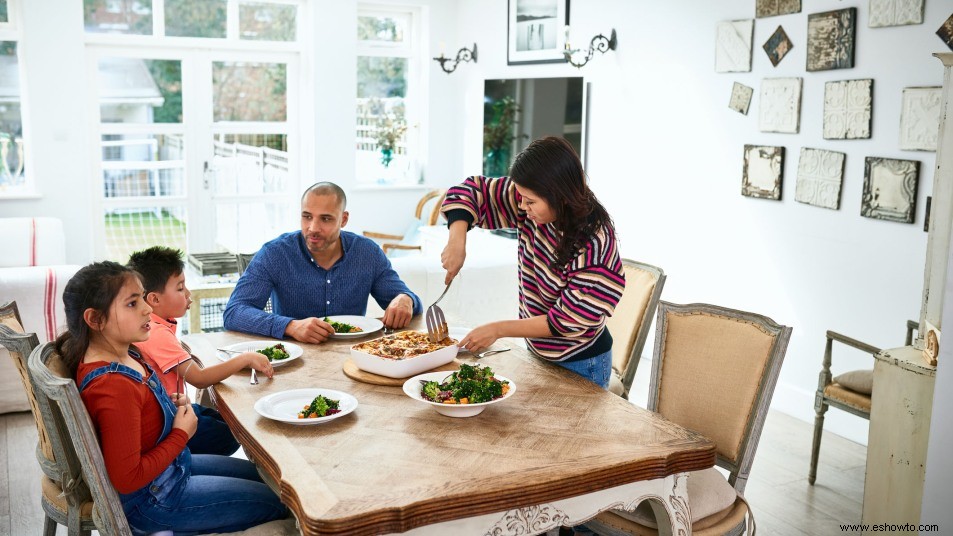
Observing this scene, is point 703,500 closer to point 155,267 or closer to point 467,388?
point 467,388

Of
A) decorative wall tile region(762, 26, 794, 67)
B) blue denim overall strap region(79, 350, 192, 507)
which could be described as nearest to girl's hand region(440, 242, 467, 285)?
blue denim overall strap region(79, 350, 192, 507)

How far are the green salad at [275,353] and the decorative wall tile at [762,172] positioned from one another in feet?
9.57

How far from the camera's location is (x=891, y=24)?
3773 mm

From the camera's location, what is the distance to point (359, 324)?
2.80 meters

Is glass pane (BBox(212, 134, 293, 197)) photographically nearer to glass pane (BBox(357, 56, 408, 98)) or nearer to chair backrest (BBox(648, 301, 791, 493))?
glass pane (BBox(357, 56, 408, 98))

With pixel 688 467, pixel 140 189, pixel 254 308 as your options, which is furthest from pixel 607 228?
pixel 140 189

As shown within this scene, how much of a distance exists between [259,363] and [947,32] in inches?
120

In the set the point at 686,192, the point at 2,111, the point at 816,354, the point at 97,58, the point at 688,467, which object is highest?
the point at 97,58

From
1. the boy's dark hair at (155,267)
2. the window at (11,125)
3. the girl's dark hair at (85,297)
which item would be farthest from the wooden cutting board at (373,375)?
the window at (11,125)

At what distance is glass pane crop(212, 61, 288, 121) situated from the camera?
7.05m

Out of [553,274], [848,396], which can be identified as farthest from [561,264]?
[848,396]

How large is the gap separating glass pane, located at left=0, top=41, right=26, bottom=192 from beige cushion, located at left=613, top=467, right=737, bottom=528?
228 inches

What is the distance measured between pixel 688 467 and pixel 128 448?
1.19m

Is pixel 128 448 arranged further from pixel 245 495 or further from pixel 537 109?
pixel 537 109
